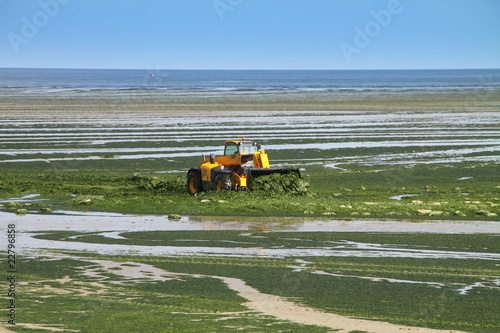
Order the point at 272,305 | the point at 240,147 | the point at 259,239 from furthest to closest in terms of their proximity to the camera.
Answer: the point at 240,147 → the point at 259,239 → the point at 272,305

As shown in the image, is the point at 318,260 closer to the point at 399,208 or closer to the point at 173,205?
the point at 399,208

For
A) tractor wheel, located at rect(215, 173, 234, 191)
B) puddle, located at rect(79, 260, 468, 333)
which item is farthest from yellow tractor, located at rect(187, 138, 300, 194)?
puddle, located at rect(79, 260, 468, 333)

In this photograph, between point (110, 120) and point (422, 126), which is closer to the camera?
point (422, 126)

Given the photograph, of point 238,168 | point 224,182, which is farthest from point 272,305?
point 238,168

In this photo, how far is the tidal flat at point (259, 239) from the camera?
13.5 meters

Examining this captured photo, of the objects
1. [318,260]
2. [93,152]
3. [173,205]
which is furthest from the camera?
[93,152]

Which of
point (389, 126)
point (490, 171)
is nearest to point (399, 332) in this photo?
point (490, 171)

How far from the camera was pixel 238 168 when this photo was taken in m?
29.3

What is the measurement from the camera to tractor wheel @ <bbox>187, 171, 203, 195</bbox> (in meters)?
30.0

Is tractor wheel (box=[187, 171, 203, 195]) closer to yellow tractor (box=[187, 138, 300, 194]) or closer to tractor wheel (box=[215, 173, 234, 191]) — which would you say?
yellow tractor (box=[187, 138, 300, 194])

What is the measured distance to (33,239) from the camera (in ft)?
70.3

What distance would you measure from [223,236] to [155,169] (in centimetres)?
1724

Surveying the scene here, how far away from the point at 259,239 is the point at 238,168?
8.27 metres

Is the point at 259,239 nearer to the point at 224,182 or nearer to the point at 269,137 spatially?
the point at 224,182
